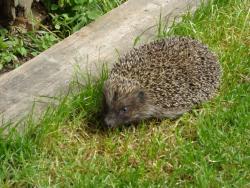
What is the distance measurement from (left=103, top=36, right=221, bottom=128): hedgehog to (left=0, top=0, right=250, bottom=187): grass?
3.9 inches

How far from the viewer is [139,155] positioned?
13.9 feet

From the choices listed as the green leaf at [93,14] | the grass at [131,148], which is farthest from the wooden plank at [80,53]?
the grass at [131,148]

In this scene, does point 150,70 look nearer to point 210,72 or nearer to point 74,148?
point 210,72

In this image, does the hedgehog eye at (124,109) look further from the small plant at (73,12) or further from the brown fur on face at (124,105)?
the small plant at (73,12)

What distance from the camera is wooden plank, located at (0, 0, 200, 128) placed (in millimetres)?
4446

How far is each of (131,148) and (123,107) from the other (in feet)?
1.25

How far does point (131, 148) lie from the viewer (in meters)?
4.32

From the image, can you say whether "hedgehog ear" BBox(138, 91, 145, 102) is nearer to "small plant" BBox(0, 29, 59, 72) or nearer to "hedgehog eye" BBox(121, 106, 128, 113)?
"hedgehog eye" BBox(121, 106, 128, 113)

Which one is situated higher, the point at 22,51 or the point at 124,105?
the point at 22,51

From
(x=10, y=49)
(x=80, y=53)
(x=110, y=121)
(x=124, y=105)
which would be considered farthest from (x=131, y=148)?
(x=10, y=49)

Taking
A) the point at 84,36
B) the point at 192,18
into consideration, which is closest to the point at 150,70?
the point at 84,36

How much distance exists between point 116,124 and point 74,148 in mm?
378

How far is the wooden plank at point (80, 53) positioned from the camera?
4.45m

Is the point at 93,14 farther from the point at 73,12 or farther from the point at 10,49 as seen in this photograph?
the point at 10,49
